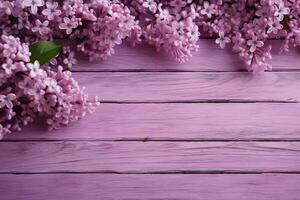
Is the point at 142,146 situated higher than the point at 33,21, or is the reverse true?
the point at 33,21

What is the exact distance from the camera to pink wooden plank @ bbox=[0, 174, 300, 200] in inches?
46.5

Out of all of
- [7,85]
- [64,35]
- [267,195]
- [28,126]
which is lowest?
[267,195]

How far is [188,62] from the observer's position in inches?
50.6

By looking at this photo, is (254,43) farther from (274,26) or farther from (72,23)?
(72,23)

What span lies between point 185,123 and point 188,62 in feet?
0.54

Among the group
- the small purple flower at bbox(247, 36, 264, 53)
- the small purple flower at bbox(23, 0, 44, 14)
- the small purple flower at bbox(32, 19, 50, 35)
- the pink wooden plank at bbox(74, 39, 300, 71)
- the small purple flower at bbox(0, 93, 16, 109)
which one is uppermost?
the small purple flower at bbox(23, 0, 44, 14)

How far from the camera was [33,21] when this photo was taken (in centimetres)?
121

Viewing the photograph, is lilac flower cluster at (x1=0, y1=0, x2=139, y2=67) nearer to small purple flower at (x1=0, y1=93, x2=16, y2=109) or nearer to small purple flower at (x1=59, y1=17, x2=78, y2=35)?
small purple flower at (x1=59, y1=17, x2=78, y2=35)

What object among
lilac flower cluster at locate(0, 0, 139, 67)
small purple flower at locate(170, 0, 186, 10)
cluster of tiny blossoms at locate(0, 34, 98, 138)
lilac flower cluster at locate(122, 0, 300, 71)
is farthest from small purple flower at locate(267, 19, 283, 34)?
cluster of tiny blossoms at locate(0, 34, 98, 138)

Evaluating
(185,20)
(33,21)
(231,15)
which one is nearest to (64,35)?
(33,21)

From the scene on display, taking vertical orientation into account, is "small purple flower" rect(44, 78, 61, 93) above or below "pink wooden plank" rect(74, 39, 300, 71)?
below

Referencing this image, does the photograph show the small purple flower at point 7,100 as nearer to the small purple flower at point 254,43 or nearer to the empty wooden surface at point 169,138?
the empty wooden surface at point 169,138

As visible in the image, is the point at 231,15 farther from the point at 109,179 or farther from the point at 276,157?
the point at 109,179

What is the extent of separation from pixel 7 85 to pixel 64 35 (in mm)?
207
